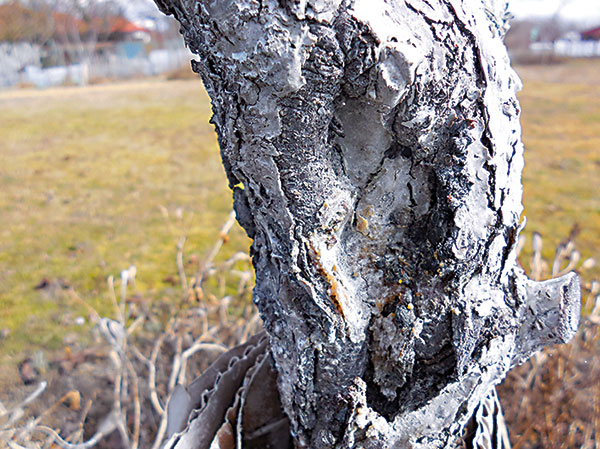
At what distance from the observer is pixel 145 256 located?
3.89 metres

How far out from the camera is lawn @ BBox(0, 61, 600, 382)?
3383 mm

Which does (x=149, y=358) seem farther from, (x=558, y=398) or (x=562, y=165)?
(x=562, y=165)

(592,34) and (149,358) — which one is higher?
(592,34)

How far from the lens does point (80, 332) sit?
9.31ft

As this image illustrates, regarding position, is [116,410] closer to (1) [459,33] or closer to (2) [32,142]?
(1) [459,33]

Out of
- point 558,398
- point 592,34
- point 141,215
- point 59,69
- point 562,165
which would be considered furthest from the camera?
point 592,34

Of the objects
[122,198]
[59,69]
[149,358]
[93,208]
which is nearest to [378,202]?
[149,358]

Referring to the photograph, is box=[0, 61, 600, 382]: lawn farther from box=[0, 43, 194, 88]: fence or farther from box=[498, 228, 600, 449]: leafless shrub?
box=[0, 43, 194, 88]: fence

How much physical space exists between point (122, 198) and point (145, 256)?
1650 millimetres

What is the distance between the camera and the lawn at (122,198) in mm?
3383

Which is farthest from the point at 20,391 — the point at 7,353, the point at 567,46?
the point at 567,46

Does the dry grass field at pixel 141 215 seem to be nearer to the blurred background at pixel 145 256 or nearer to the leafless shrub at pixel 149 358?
the blurred background at pixel 145 256

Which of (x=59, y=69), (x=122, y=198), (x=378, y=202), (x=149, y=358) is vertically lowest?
(x=149, y=358)

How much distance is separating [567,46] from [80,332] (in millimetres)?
32185
